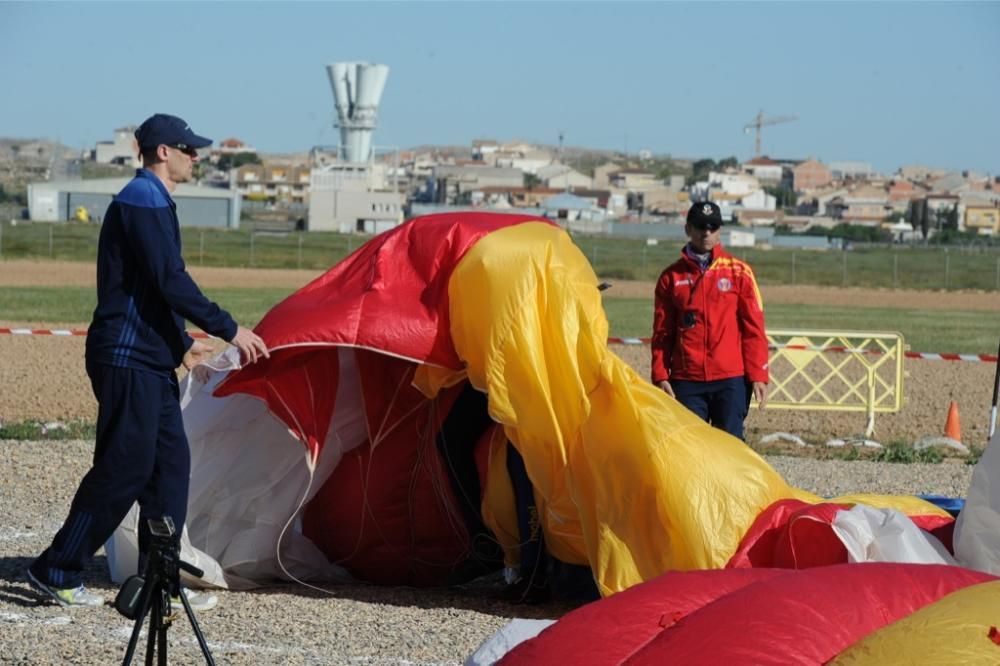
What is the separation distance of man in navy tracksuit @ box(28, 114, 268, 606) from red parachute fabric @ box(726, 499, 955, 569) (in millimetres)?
2207

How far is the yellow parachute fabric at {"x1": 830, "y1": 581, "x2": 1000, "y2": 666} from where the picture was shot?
11.0ft

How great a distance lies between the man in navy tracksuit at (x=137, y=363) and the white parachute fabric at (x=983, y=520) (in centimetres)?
295

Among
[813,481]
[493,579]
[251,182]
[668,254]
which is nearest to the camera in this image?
[493,579]

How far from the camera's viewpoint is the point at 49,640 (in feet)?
20.1

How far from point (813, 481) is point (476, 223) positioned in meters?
4.86

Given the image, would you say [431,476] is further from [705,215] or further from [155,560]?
[155,560]

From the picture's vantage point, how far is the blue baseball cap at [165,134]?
6.81m

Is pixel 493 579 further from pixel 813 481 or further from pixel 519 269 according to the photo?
pixel 813 481

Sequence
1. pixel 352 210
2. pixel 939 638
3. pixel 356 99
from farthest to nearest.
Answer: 1. pixel 356 99
2. pixel 352 210
3. pixel 939 638

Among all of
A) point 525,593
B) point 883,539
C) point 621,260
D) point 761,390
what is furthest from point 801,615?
point 621,260

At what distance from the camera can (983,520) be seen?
230 inches

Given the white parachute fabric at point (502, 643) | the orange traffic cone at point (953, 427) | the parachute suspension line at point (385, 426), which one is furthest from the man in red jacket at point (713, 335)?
the orange traffic cone at point (953, 427)

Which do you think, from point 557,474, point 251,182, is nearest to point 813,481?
point 557,474

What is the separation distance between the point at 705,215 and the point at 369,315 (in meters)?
2.24
